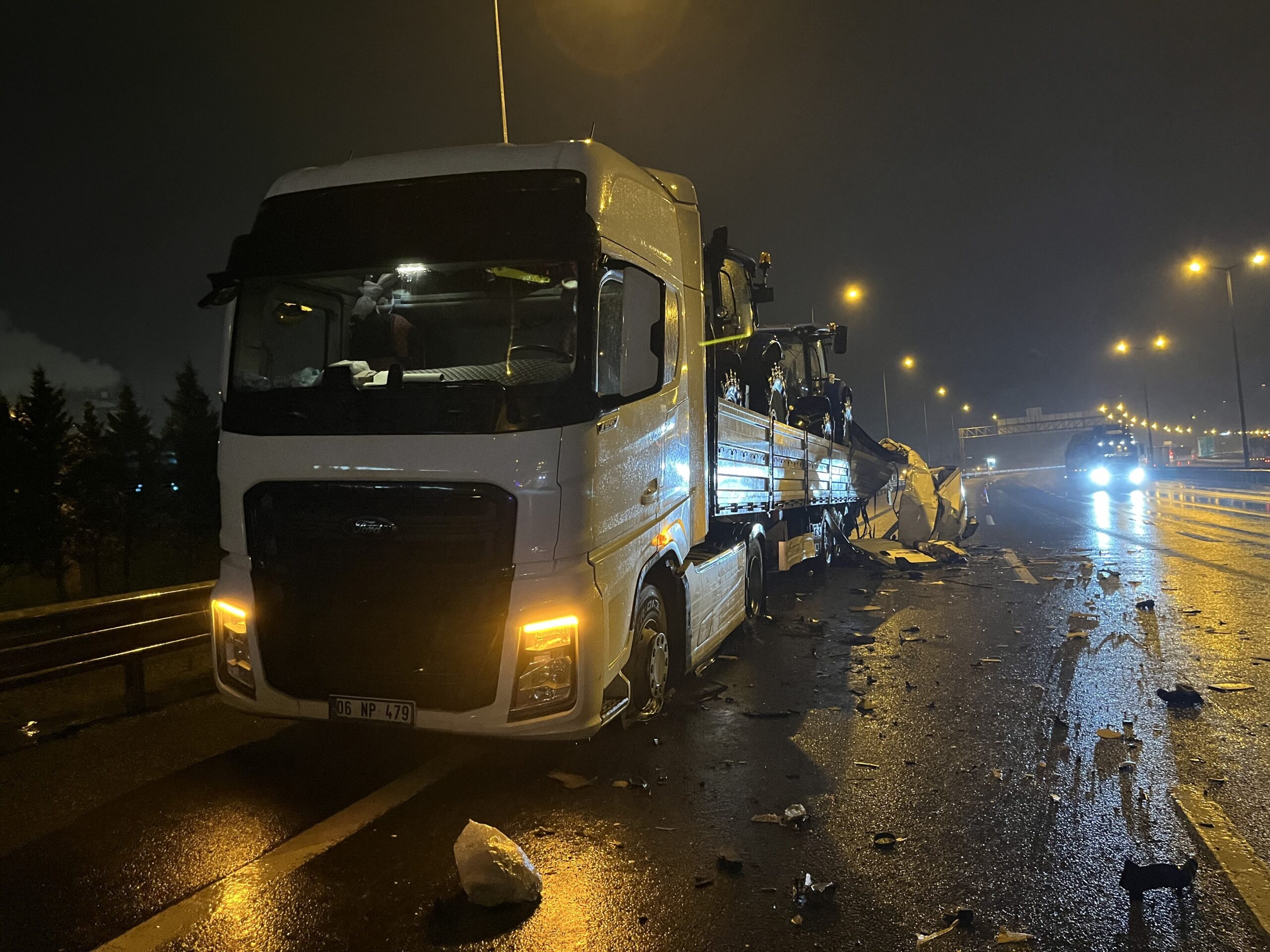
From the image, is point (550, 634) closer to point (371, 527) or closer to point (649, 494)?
point (371, 527)

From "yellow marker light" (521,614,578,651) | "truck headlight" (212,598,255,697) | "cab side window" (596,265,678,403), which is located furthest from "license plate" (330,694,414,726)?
"cab side window" (596,265,678,403)

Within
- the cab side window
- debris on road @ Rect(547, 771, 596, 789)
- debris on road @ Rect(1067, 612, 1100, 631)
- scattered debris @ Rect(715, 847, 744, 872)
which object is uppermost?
the cab side window

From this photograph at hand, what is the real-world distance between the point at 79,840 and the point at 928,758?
412cm

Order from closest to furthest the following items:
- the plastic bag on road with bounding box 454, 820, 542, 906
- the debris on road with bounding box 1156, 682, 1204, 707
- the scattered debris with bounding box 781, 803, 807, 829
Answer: the plastic bag on road with bounding box 454, 820, 542, 906, the scattered debris with bounding box 781, 803, 807, 829, the debris on road with bounding box 1156, 682, 1204, 707

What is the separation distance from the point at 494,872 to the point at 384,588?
156 cm

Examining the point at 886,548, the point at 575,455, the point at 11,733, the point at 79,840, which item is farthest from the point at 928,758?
the point at 886,548

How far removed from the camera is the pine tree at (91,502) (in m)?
57.6

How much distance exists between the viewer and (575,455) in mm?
4246

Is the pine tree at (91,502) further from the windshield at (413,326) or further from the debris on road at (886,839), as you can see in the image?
the debris on road at (886,839)

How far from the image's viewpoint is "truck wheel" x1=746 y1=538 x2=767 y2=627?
843 cm

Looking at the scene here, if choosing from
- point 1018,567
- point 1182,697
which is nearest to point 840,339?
point 1018,567

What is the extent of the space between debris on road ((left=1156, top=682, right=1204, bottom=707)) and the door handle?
363 centimetres

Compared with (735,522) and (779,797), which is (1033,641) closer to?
(735,522)

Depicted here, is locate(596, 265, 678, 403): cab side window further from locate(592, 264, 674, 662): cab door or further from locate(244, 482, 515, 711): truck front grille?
locate(244, 482, 515, 711): truck front grille
